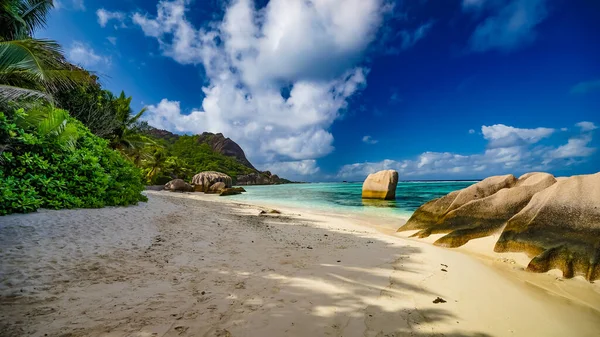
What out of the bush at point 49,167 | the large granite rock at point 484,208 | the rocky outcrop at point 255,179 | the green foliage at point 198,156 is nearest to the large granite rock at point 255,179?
the rocky outcrop at point 255,179

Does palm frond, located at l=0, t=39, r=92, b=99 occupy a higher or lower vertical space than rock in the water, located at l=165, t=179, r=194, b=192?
higher

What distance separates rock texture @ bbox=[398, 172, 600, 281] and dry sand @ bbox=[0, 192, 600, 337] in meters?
0.54

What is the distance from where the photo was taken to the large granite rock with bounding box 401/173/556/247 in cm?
835

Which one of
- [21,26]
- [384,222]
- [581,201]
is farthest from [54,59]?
[581,201]

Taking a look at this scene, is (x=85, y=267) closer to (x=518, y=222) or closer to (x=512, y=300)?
(x=512, y=300)

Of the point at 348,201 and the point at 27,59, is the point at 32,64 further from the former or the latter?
the point at 348,201

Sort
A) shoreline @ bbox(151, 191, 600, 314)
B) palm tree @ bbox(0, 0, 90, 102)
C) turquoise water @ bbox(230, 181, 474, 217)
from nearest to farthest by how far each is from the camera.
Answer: shoreline @ bbox(151, 191, 600, 314) → palm tree @ bbox(0, 0, 90, 102) → turquoise water @ bbox(230, 181, 474, 217)

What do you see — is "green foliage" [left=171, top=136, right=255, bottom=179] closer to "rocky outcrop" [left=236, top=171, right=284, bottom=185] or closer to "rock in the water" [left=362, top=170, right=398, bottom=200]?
"rocky outcrop" [left=236, top=171, right=284, bottom=185]

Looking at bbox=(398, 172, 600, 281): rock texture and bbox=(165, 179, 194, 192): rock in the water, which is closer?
bbox=(398, 172, 600, 281): rock texture

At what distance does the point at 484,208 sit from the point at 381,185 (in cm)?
2069

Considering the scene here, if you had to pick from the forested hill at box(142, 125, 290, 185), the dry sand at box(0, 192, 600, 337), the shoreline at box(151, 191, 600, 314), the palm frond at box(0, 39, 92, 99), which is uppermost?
the forested hill at box(142, 125, 290, 185)

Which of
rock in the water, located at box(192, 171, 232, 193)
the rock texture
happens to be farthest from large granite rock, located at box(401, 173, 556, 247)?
rock in the water, located at box(192, 171, 232, 193)

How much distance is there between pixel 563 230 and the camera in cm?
629

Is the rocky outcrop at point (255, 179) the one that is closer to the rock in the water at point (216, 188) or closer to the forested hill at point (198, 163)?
the forested hill at point (198, 163)
